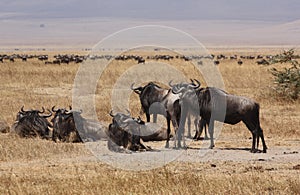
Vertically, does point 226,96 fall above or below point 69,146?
above

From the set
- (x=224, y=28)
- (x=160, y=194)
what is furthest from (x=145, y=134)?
(x=224, y=28)

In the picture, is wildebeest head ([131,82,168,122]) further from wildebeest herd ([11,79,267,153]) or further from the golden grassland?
the golden grassland

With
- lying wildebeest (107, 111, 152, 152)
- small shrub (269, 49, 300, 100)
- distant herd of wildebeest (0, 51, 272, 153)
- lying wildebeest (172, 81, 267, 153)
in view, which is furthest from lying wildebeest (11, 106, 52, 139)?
small shrub (269, 49, 300, 100)

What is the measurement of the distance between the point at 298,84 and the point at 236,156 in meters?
9.73

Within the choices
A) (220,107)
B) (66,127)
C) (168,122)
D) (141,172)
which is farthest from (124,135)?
(141,172)

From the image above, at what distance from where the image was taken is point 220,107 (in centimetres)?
1191

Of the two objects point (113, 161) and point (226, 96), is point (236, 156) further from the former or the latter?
point (113, 161)

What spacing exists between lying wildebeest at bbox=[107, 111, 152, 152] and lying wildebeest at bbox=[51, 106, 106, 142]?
0.96 metres

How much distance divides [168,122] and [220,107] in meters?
1.19

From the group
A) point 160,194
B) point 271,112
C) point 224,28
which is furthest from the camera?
point 224,28

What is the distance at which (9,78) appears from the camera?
29.9 m

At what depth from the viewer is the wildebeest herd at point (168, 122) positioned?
1172cm

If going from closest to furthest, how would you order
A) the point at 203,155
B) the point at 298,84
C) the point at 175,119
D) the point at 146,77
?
the point at 203,155
the point at 175,119
the point at 298,84
the point at 146,77

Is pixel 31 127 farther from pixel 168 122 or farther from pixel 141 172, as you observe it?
pixel 141 172
